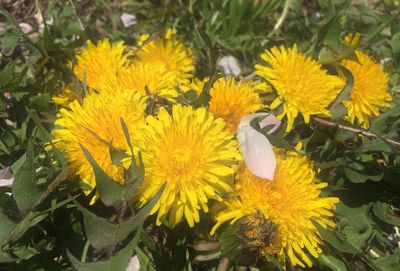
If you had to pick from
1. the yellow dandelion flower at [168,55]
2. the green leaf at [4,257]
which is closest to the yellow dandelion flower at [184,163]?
the green leaf at [4,257]

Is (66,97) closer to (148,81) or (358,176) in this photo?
(148,81)

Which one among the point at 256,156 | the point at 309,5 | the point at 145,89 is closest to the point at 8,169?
the point at 145,89

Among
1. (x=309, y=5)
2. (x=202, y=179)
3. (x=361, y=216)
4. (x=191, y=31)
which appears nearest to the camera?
(x=202, y=179)

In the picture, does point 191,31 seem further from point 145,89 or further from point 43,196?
point 43,196

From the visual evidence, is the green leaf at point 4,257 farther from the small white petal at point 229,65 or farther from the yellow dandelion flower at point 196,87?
the small white petal at point 229,65

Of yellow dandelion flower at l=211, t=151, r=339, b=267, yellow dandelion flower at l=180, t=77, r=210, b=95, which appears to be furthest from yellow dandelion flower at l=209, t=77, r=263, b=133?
yellow dandelion flower at l=211, t=151, r=339, b=267

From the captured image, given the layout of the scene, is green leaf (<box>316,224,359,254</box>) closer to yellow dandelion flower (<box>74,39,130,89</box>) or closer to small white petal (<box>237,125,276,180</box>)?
small white petal (<box>237,125,276,180</box>)
